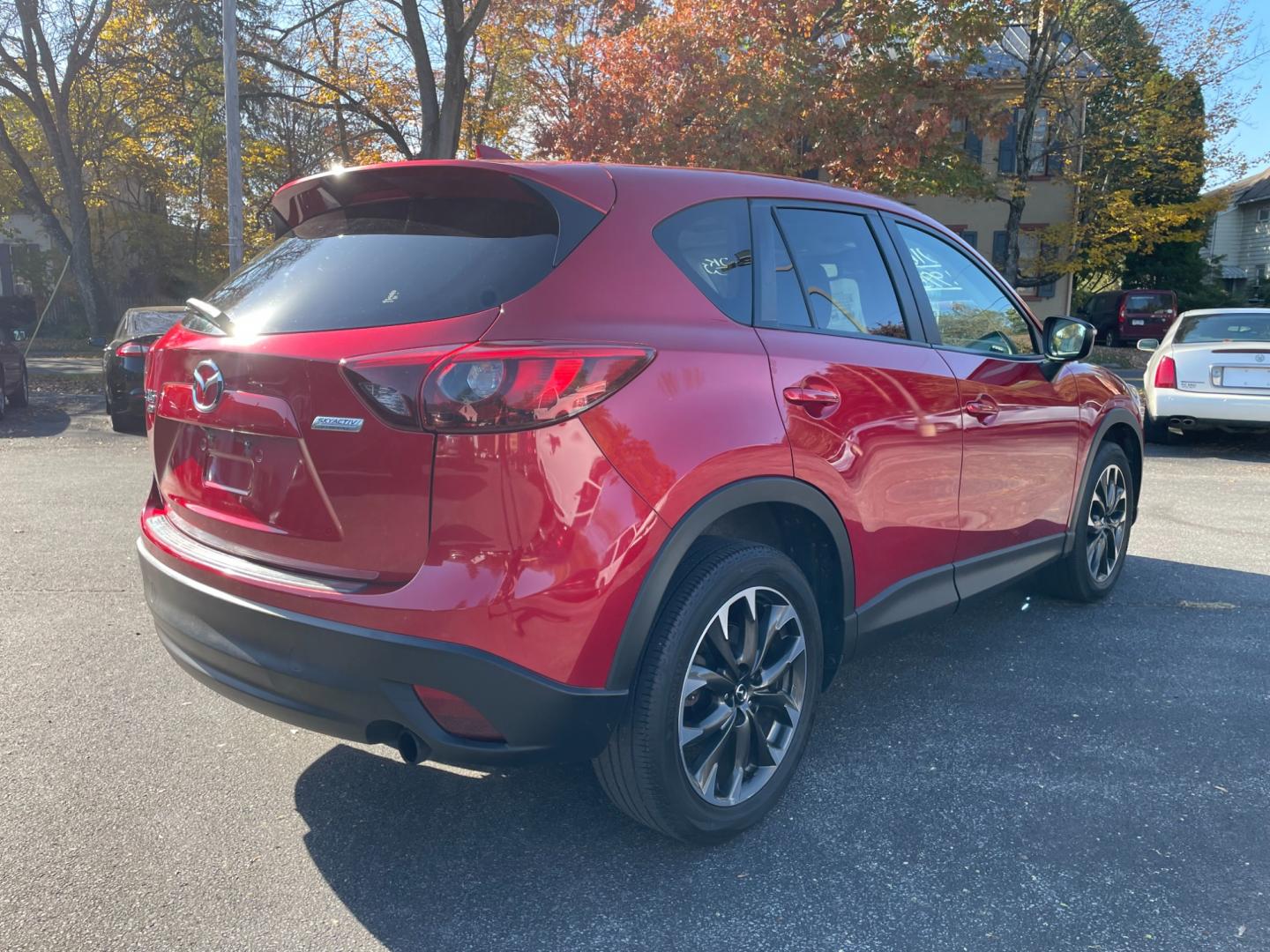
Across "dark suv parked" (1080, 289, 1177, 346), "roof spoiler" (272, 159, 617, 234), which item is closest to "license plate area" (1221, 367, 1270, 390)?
"roof spoiler" (272, 159, 617, 234)

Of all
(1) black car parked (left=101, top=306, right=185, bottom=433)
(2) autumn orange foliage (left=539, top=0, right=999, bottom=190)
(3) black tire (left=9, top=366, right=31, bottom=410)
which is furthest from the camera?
(2) autumn orange foliage (left=539, top=0, right=999, bottom=190)

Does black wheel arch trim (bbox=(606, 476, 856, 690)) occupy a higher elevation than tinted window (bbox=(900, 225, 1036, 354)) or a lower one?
lower

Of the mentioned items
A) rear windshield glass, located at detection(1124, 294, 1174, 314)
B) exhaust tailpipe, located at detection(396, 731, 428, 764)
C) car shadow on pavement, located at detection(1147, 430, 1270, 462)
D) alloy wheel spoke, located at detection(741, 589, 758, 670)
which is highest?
rear windshield glass, located at detection(1124, 294, 1174, 314)

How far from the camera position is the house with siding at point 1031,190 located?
25.3 metres

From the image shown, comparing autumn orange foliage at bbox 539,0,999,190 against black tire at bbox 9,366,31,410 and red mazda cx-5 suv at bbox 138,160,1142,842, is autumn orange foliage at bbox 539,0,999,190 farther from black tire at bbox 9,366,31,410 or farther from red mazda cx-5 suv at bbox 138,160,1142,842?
red mazda cx-5 suv at bbox 138,160,1142,842

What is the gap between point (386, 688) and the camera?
226 cm

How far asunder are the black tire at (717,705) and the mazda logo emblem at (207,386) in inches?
50.3

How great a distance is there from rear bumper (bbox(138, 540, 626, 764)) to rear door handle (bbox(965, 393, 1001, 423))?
1918mm

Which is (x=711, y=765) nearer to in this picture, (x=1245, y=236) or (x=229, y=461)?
(x=229, y=461)

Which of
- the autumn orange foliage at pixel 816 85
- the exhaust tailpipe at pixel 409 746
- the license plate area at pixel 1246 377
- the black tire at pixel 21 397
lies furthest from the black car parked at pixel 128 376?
the license plate area at pixel 1246 377

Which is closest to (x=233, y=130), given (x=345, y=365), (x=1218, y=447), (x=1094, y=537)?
(x=1218, y=447)

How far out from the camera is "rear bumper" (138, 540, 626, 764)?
222cm

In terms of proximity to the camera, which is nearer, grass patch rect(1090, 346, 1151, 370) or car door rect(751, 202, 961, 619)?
car door rect(751, 202, 961, 619)

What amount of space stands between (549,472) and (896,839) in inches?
59.0
